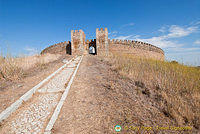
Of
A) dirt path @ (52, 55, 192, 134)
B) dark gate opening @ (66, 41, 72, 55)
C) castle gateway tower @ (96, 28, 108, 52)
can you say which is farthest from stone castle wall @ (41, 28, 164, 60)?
dirt path @ (52, 55, 192, 134)

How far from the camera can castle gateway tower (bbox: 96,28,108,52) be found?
16709 millimetres

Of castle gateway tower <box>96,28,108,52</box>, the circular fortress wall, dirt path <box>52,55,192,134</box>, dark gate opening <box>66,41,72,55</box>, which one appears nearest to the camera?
dirt path <box>52,55,192,134</box>

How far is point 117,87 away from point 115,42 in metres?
16.9

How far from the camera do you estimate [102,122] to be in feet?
5.85

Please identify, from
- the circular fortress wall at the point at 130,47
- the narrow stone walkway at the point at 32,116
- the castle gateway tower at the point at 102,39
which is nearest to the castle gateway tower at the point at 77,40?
the castle gateway tower at the point at 102,39

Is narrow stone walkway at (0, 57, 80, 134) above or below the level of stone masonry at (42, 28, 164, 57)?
below

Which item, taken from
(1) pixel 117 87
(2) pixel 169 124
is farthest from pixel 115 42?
(2) pixel 169 124

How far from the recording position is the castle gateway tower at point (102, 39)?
658 inches

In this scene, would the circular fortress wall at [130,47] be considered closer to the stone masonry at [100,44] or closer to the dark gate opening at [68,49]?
the stone masonry at [100,44]

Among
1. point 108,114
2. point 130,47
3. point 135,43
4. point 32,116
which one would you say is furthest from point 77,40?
point 108,114

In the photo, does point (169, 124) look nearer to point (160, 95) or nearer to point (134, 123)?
point (134, 123)

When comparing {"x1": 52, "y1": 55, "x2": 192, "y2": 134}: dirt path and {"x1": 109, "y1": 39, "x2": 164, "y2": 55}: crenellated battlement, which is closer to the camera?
{"x1": 52, "y1": 55, "x2": 192, "y2": 134}: dirt path

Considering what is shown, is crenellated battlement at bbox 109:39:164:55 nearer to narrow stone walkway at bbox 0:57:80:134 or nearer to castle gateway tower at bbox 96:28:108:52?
castle gateway tower at bbox 96:28:108:52

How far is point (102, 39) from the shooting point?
1680 cm
